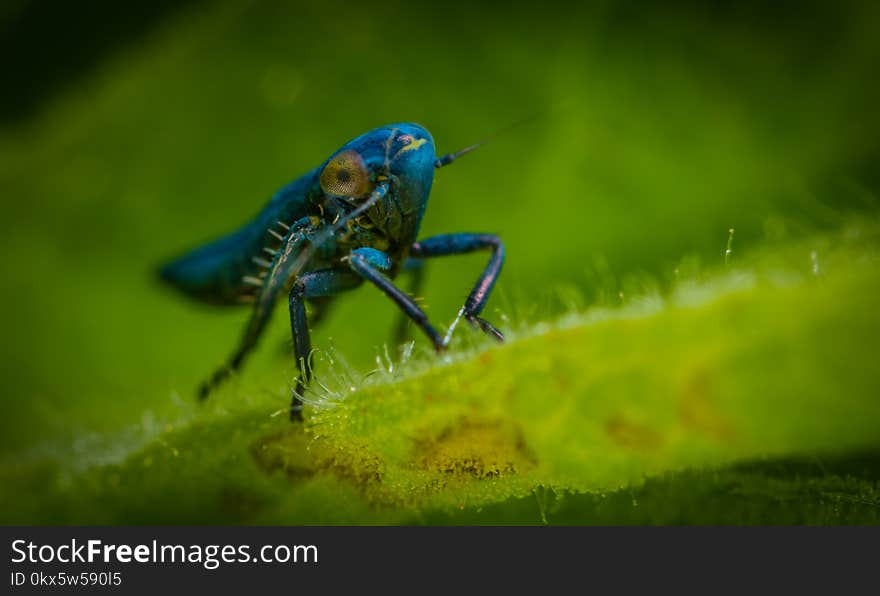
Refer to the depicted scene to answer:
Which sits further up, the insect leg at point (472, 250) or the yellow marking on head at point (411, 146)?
the yellow marking on head at point (411, 146)

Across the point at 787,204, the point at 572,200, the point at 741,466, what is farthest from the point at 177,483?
the point at 787,204

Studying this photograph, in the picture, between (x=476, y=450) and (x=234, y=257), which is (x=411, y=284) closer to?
(x=234, y=257)

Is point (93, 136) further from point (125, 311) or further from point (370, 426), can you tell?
point (370, 426)

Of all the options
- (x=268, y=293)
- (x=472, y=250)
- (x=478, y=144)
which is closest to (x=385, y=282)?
(x=268, y=293)

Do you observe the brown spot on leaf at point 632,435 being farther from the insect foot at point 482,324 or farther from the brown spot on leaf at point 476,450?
the insect foot at point 482,324

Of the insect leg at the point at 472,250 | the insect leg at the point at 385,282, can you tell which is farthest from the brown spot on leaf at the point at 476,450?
the insect leg at the point at 472,250

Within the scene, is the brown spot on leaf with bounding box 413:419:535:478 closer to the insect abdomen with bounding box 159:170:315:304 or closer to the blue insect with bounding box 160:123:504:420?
the blue insect with bounding box 160:123:504:420

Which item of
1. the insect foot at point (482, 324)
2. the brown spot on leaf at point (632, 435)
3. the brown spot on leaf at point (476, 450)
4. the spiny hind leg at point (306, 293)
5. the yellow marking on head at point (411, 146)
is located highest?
the yellow marking on head at point (411, 146)

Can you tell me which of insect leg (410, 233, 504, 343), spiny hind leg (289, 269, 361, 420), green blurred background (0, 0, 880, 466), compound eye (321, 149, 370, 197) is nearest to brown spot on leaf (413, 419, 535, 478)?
spiny hind leg (289, 269, 361, 420)
